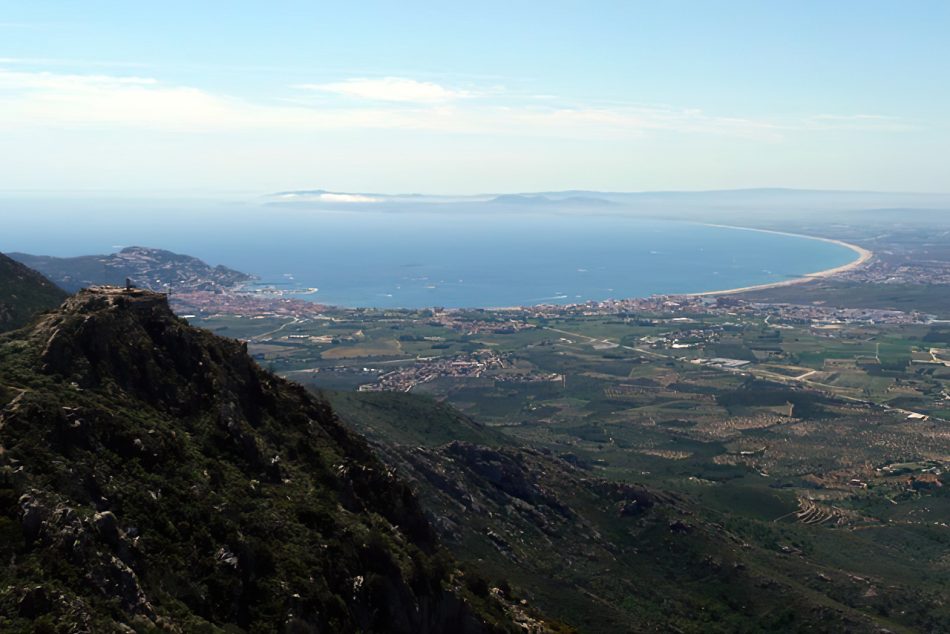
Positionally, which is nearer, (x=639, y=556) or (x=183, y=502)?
(x=183, y=502)

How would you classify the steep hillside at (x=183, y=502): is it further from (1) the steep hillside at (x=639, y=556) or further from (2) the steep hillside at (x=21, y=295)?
(2) the steep hillside at (x=21, y=295)

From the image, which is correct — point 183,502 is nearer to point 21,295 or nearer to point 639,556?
point 639,556

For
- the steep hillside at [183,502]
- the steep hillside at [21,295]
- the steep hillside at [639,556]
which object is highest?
the steep hillside at [21,295]

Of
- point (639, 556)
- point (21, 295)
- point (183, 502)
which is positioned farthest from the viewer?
point (21, 295)

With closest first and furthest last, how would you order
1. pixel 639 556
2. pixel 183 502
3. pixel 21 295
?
pixel 183 502 → pixel 639 556 → pixel 21 295

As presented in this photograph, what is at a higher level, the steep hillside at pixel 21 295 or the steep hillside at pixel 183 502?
the steep hillside at pixel 21 295

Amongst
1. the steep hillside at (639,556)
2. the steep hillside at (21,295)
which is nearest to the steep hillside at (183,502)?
the steep hillside at (639,556)

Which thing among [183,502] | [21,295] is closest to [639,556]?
[183,502]

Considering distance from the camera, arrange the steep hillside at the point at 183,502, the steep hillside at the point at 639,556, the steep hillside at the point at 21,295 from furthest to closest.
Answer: the steep hillside at the point at 21,295
the steep hillside at the point at 639,556
the steep hillside at the point at 183,502
